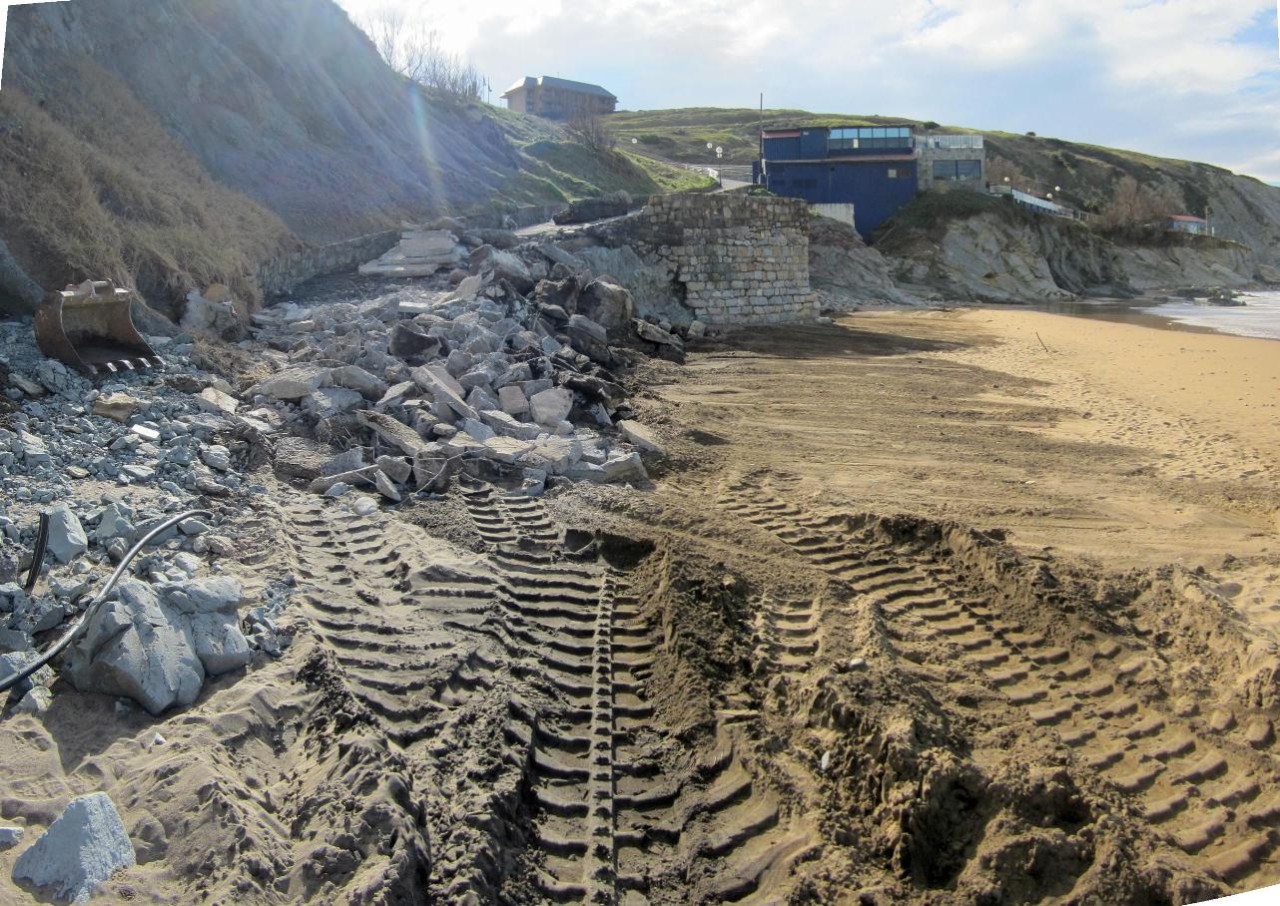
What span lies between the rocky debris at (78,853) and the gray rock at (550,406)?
6.08 meters

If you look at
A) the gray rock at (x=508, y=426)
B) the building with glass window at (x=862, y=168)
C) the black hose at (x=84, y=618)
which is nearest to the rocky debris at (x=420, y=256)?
the gray rock at (x=508, y=426)

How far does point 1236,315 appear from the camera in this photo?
98.2 feet

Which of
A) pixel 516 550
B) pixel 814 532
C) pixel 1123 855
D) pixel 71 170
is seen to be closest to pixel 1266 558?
pixel 814 532

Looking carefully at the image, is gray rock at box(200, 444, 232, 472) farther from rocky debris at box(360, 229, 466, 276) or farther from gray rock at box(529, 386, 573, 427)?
rocky debris at box(360, 229, 466, 276)

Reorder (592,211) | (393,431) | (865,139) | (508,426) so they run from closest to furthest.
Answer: (393,431) → (508,426) → (592,211) → (865,139)

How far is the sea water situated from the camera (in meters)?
24.2

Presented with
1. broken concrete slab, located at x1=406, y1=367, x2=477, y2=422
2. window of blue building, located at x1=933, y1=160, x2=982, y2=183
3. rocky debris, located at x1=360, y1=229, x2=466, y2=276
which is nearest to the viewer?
broken concrete slab, located at x1=406, y1=367, x2=477, y2=422

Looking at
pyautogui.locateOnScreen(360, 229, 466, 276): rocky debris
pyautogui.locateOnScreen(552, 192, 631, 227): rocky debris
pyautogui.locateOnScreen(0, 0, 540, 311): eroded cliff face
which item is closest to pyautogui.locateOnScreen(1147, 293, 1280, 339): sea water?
pyautogui.locateOnScreen(552, 192, 631, 227): rocky debris

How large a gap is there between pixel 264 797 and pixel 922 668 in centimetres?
326

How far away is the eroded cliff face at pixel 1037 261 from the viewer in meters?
35.9

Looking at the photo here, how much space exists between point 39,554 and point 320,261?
37.8 ft

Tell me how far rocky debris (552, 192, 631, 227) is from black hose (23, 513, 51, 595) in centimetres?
1701

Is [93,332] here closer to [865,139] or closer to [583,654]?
[583,654]

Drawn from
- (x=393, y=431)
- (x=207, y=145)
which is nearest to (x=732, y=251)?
(x=207, y=145)
